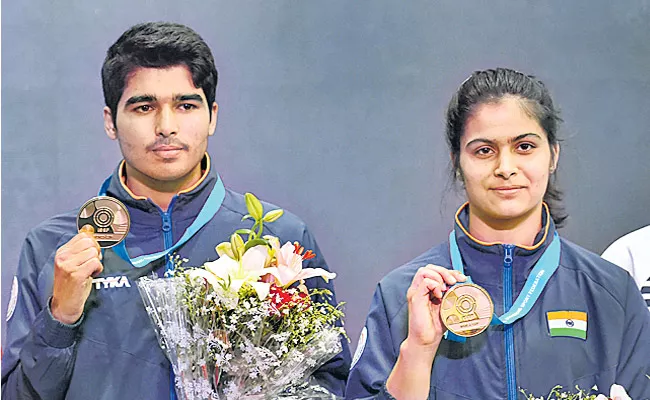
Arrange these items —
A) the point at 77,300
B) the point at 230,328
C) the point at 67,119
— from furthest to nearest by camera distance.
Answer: the point at 67,119 < the point at 77,300 < the point at 230,328

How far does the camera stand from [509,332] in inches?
116

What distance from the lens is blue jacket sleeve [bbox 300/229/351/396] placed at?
303 centimetres

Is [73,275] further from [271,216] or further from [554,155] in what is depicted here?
[554,155]

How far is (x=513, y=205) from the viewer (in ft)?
9.83

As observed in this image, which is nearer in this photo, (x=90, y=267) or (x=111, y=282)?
(x=90, y=267)

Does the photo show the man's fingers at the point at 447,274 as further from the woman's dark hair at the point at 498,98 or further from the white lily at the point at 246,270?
the white lily at the point at 246,270

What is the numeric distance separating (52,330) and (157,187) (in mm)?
591

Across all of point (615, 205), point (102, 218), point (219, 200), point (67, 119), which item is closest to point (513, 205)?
point (615, 205)

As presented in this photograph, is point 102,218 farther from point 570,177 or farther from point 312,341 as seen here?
point 570,177

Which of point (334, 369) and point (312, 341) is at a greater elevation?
point (312, 341)

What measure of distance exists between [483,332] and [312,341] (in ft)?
2.08

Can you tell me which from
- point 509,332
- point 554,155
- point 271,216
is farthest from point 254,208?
point 554,155

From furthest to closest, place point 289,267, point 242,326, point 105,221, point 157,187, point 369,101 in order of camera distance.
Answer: point 369,101
point 157,187
point 105,221
point 289,267
point 242,326

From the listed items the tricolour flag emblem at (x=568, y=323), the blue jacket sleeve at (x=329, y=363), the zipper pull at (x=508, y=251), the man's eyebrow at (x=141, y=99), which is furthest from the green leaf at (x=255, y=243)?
the tricolour flag emblem at (x=568, y=323)
